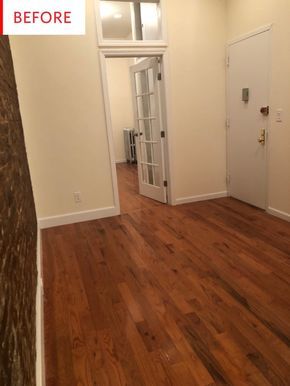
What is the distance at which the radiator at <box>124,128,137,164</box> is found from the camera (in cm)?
775

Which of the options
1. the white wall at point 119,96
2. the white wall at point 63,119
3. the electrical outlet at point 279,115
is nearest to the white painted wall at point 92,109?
the white wall at point 63,119

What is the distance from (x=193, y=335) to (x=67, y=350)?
0.75 metres

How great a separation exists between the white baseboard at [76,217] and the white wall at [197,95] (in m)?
1.01

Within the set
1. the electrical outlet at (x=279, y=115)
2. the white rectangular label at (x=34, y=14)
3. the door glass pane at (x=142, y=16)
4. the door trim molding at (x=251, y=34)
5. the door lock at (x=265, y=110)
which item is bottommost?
the electrical outlet at (x=279, y=115)

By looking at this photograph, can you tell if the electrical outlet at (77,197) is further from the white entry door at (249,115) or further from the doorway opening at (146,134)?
the white entry door at (249,115)

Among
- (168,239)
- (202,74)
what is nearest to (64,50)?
(202,74)

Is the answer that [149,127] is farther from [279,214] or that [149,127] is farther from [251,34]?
[279,214]

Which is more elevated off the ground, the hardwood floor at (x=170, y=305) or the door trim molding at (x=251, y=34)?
the door trim molding at (x=251, y=34)

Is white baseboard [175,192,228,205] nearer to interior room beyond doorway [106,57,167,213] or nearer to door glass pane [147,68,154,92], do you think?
interior room beyond doorway [106,57,167,213]

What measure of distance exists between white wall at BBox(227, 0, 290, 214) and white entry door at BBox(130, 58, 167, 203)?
3.94ft

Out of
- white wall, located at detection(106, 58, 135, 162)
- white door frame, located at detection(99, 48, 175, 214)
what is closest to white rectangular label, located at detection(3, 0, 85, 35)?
white door frame, located at detection(99, 48, 175, 214)

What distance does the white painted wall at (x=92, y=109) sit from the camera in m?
3.33

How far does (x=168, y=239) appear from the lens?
3086mm

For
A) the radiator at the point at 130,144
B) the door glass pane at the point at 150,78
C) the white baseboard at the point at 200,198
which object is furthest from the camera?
the radiator at the point at 130,144
